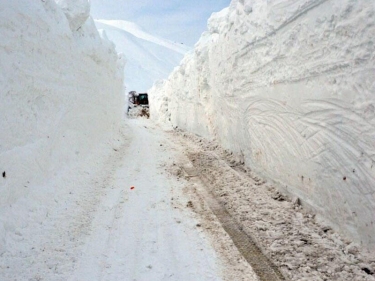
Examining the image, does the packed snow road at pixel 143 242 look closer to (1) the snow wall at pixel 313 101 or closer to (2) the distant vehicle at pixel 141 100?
(1) the snow wall at pixel 313 101

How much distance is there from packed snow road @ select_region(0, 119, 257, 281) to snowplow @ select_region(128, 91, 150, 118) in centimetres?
2476

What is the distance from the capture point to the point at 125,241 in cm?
312

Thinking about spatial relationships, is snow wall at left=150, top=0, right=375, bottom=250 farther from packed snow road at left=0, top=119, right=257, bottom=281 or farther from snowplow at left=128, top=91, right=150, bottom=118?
snowplow at left=128, top=91, right=150, bottom=118

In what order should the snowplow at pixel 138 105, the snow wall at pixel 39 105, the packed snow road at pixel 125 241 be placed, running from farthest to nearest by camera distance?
the snowplow at pixel 138 105, the snow wall at pixel 39 105, the packed snow road at pixel 125 241

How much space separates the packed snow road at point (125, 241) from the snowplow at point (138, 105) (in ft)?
81.2

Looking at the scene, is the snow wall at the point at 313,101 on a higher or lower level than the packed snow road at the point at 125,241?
higher

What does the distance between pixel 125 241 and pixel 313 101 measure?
2.88 meters

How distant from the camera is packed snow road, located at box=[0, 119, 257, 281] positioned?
2.58 m

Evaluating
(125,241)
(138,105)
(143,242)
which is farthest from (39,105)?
(138,105)

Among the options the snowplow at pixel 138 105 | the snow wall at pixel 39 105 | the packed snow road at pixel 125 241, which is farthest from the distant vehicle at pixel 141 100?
the packed snow road at pixel 125 241

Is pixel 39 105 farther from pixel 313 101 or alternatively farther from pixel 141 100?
pixel 141 100

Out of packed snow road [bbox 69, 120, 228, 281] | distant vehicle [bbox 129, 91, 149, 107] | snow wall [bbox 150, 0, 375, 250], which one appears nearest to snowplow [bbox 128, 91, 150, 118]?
distant vehicle [bbox 129, 91, 149, 107]

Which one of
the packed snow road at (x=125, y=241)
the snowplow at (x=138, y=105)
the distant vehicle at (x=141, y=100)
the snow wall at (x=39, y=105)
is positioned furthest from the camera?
the distant vehicle at (x=141, y=100)

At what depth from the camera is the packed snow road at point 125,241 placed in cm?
258
